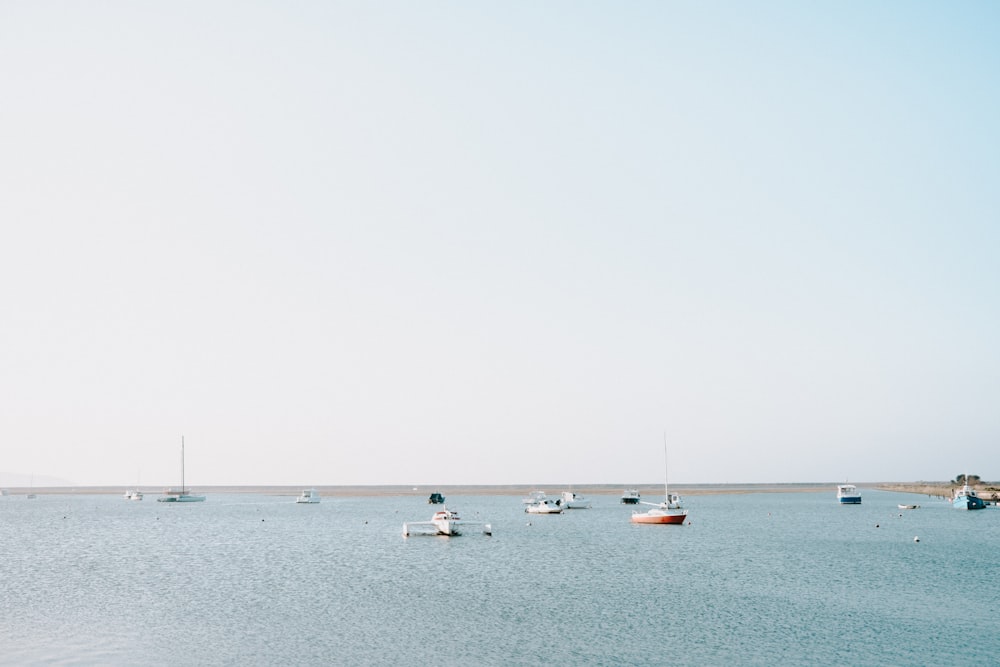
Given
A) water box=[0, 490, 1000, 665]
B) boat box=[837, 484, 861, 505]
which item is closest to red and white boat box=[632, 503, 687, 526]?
water box=[0, 490, 1000, 665]

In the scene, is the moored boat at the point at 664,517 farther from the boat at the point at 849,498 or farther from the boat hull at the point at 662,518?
the boat at the point at 849,498

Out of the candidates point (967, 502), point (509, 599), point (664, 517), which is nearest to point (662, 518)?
point (664, 517)

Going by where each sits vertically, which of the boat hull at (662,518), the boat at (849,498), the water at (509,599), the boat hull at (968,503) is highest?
the water at (509,599)

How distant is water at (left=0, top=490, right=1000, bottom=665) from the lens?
3875 centimetres

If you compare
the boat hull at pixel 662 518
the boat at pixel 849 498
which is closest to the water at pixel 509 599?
the boat hull at pixel 662 518

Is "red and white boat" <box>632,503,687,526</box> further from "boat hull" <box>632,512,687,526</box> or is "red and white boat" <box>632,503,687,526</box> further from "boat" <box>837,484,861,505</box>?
"boat" <box>837,484,861,505</box>

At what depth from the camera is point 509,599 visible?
52.8 metres

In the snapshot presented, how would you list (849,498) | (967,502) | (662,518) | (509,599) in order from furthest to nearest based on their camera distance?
(849,498) < (967,502) < (662,518) < (509,599)

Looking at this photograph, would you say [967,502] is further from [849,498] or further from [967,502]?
[849,498]

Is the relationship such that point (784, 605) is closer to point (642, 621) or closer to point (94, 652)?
point (642, 621)

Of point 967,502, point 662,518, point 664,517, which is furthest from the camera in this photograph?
point 967,502

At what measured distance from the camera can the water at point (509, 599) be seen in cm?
3875

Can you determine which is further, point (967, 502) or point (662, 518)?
point (967, 502)

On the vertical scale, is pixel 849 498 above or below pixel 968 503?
below
